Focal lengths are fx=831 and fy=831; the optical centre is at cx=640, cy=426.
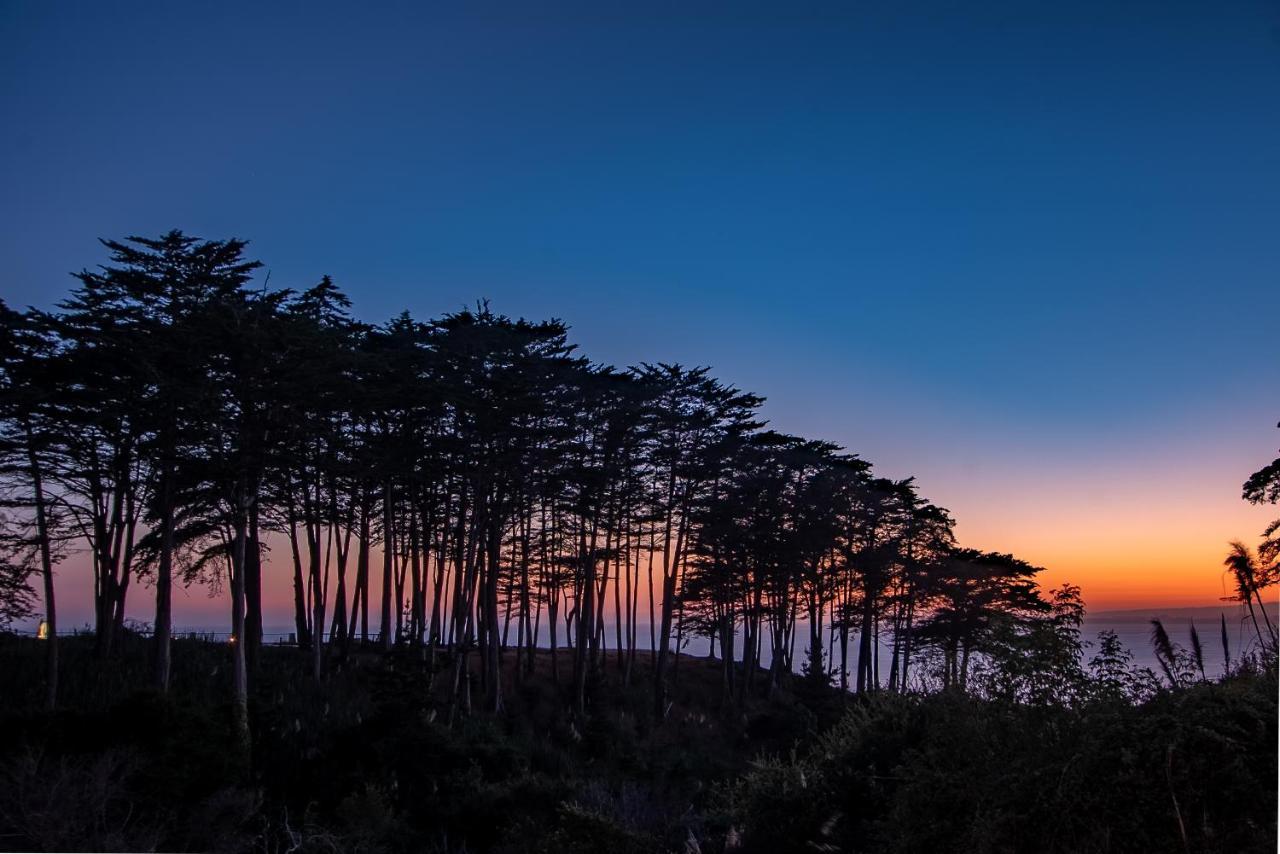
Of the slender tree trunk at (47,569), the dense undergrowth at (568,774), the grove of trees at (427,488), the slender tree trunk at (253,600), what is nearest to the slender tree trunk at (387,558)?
the grove of trees at (427,488)

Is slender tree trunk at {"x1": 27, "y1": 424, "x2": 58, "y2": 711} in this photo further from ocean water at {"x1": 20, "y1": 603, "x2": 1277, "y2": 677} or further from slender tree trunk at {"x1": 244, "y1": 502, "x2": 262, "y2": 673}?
slender tree trunk at {"x1": 244, "y1": 502, "x2": 262, "y2": 673}

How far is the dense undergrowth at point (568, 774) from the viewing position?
5.12 meters

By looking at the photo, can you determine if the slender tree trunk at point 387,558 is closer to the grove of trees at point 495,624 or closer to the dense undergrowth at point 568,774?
the grove of trees at point 495,624

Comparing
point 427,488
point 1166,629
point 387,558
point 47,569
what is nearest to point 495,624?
point 387,558

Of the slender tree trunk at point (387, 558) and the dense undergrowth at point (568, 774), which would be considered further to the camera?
the slender tree trunk at point (387, 558)

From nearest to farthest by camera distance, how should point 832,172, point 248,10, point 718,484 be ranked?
point 248,10 → point 832,172 → point 718,484

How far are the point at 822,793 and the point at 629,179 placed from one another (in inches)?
370

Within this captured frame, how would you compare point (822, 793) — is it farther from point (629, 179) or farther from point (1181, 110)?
point (629, 179)

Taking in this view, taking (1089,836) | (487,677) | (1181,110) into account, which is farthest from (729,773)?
(1181,110)

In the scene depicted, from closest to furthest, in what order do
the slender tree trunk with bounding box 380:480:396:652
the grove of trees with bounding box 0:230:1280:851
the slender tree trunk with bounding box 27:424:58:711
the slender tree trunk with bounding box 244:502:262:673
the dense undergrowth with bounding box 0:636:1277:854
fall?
the dense undergrowth with bounding box 0:636:1277:854
the grove of trees with bounding box 0:230:1280:851
the slender tree trunk with bounding box 27:424:58:711
the slender tree trunk with bounding box 244:502:262:673
the slender tree trunk with bounding box 380:480:396:652

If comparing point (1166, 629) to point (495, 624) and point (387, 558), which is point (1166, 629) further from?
point (387, 558)

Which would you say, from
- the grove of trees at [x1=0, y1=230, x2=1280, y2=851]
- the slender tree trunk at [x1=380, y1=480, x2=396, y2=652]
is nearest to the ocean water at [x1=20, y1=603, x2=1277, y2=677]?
the grove of trees at [x1=0, y1=230, x2=1280, y2=851]

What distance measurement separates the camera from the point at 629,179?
43.0 ft

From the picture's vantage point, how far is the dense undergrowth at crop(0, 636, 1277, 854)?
5121 millimetres
